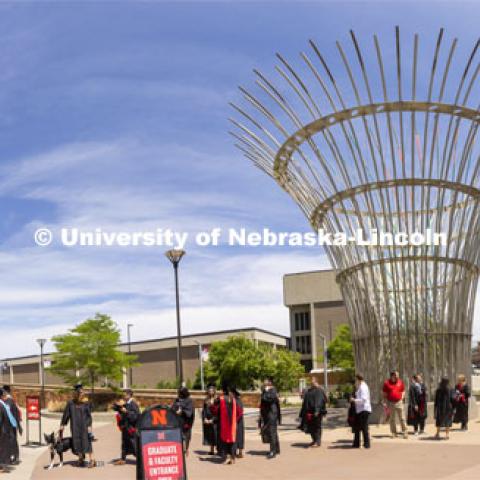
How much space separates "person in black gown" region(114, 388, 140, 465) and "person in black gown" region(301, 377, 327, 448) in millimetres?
3143

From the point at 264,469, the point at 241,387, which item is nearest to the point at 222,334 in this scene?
the point at 241,387

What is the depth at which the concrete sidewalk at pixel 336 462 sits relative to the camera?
10.5m

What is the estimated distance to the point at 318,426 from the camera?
44.3 feet

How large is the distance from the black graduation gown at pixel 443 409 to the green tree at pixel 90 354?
19.1 meters

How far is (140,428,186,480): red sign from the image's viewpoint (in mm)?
8430

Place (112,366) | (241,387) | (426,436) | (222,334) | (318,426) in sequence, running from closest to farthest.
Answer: (318,426) → (426,436) → (112,366) → (241,387) → (222,334)

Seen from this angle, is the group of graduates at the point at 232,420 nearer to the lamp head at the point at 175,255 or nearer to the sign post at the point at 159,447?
the sign post at the point at 159,447

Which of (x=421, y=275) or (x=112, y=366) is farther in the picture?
(x=112, y=366)

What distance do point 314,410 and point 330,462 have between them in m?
1.73

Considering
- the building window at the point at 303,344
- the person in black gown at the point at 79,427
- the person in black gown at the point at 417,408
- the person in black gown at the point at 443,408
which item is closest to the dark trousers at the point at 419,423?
the person in black gown at the point at 417,408

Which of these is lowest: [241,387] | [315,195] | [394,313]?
[241,387]

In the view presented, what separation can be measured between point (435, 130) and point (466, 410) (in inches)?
237

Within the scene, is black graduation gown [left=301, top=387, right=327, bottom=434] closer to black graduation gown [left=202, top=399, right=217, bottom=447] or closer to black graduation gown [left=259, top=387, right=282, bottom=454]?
black graduation gown [left=259, top=387, right=282, bottom=454]

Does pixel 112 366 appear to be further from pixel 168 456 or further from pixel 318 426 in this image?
pixel 168 456
